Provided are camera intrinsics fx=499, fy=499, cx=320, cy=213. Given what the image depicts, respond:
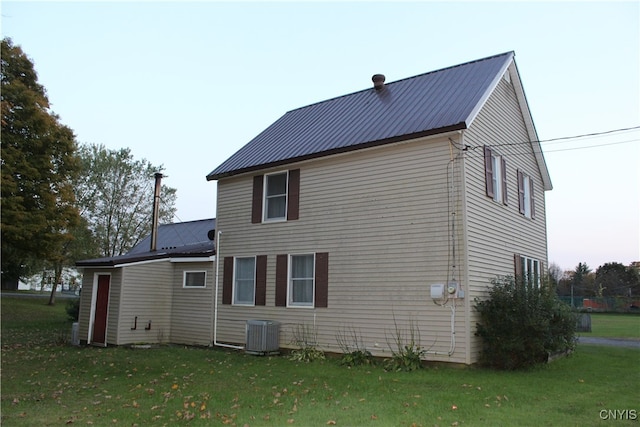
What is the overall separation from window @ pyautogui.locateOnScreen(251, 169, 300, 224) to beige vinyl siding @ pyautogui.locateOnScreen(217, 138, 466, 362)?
0.79 feet

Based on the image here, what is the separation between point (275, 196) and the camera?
15.1 metres

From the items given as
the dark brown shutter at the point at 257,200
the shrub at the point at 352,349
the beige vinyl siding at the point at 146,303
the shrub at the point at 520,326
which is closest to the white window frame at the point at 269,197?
the dark brown shutter at the point at 257,200

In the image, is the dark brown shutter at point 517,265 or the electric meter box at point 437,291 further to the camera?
the dark brown shutter at point 517,265

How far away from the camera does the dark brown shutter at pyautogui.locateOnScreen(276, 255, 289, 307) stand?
1405 centimetres

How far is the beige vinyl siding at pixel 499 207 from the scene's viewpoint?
1150 centimetres

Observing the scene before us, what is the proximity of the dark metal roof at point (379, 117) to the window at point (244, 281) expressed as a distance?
2.88 meters

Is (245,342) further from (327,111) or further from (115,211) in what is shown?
(115,211)

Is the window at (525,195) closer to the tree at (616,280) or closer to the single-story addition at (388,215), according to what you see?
the single-story addition at (388,215)

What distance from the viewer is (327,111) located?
17.1 m

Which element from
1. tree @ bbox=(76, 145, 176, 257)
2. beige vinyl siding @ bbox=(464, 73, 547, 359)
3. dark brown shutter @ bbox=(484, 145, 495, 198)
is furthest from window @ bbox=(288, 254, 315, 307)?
tree @ bbox=(76, 145, 176, 257)

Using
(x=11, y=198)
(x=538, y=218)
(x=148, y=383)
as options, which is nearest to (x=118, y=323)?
(x=148, y=383)

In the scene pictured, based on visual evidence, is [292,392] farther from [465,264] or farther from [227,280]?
[227,280]

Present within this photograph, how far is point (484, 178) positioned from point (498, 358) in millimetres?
4332

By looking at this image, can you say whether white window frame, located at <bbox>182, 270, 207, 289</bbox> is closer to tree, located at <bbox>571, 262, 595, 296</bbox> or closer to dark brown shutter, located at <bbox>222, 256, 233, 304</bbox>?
dark brown shutter, located at <bbox>222, 256, 233, 304</bbox>
